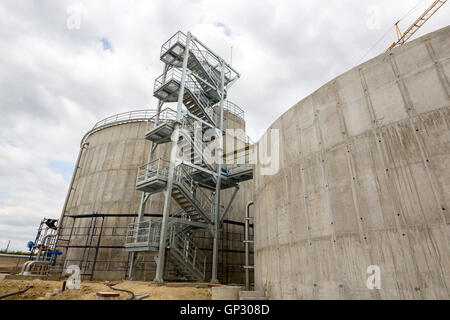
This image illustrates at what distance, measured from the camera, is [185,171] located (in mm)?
17922

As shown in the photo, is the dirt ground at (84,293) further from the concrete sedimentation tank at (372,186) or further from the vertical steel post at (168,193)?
the concrete sedimentation tank at (372,186)

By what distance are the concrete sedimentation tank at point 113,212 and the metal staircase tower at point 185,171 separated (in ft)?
4.05

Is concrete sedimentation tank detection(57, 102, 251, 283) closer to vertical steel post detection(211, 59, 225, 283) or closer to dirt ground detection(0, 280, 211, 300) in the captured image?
vertical steel post detection(211, 59, 225, 283)

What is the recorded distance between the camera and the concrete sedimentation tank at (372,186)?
5.59 metres

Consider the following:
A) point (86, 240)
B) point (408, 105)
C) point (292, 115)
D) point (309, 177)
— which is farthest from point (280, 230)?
point (86, 240)

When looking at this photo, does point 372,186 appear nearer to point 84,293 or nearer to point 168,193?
point 168,193

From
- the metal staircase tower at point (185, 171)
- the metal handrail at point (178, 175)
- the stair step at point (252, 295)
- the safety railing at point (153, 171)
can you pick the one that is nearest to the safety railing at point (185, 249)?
the metal staircase tower at point (185, 171)

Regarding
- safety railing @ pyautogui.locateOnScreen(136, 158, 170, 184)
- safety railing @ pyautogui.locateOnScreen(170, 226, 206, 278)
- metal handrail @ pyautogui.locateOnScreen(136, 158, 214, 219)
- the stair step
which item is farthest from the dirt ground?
safety railing @ pyautogui.locateOnScreen(136, 158, 170, 184)

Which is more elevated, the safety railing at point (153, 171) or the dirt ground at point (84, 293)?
the safety railing at point (153, 171)

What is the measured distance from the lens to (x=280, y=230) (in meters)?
9.05

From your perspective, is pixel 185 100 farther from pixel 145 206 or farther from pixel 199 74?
pixel 145 206

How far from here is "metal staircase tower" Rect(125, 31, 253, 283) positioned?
611 inches
